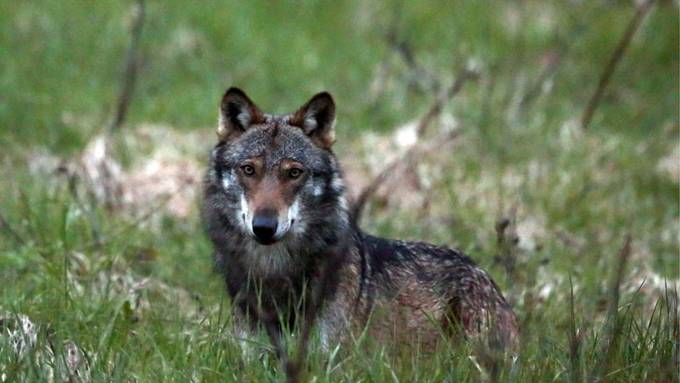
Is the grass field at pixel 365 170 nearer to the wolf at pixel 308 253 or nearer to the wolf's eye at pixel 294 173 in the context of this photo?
the wolf at pixel 308 253

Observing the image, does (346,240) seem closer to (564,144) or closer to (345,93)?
(564,144)

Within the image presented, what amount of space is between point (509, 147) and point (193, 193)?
2.92 meters

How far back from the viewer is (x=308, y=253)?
6.32 metres

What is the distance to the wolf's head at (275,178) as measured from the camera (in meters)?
6.05

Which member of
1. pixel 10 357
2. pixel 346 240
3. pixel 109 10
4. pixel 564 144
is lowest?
→ pixel 10 357

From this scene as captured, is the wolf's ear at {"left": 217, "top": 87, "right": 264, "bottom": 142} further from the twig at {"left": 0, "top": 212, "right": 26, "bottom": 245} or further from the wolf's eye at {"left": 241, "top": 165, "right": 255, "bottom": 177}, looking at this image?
the twig at {"left": 0, "top": 212, "right": 26, "bottom": 245}

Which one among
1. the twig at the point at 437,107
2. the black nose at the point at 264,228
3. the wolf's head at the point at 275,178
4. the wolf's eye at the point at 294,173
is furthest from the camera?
the twig at the point at 437,107

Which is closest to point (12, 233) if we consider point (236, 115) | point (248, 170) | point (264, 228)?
point (236, 115)

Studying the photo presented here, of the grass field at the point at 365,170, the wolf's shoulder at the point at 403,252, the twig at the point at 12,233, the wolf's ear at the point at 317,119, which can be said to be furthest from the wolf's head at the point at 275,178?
the twig at the point at 12,233

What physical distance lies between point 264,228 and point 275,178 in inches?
13.4

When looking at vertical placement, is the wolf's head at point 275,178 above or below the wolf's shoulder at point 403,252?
above

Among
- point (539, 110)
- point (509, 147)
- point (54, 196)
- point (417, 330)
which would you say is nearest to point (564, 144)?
point (509, 147)

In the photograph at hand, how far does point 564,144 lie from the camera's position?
39.0ft

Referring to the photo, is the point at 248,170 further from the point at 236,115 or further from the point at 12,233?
Answer: the point at 12,233
